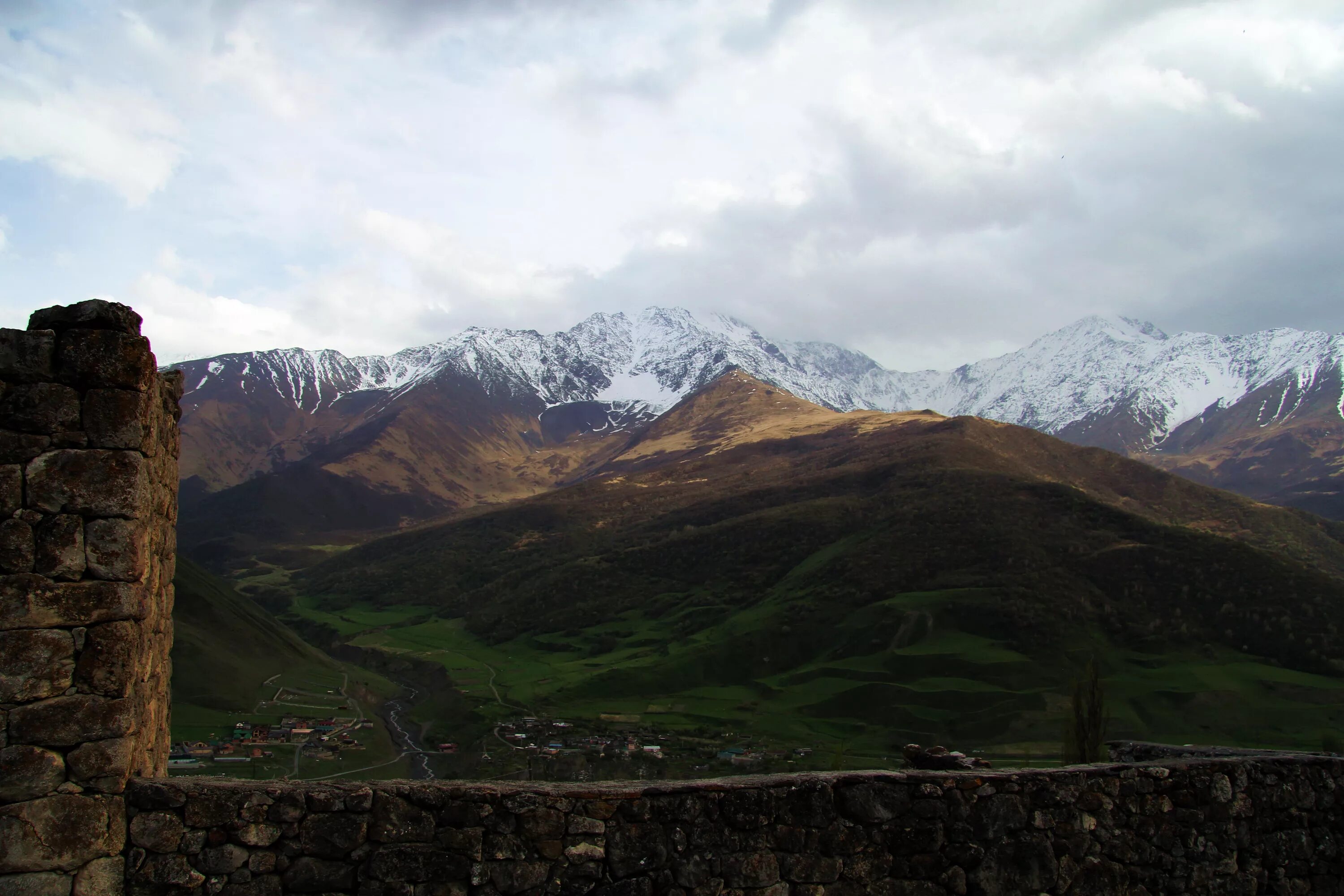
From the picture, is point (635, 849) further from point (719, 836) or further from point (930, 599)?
point (930, 599)

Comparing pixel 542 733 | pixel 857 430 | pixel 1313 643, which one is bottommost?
pixel 542 733

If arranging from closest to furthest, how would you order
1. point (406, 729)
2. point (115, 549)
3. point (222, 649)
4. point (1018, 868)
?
1. point (115, 549)
2. point (1018, 868)
3. point (222, 649)
4. point (406, 729)

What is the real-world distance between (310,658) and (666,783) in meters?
81.5

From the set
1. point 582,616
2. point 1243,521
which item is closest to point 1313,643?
point 1243,521

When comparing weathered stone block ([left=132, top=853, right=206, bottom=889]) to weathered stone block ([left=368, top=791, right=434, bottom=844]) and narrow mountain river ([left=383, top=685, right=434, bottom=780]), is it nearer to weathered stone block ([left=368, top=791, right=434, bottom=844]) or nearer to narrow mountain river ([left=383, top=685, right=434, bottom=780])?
weathered stone block ([left=368, top=791, right=434, bottom=844])

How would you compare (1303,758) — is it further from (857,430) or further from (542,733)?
(857,430)

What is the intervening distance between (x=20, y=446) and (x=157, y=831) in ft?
9.27

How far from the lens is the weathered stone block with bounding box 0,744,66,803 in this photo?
604cm

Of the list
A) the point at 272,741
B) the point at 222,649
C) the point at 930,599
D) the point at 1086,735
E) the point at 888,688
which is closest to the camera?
the point at 1086,735

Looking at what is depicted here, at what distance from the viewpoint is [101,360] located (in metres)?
6.56

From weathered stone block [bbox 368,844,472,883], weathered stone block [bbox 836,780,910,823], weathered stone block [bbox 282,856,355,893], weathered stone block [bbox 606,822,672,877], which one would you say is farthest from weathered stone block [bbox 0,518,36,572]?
weathered stone block [bbox 836,780,910,823]

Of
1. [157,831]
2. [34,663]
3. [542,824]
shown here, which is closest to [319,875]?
[157,831]

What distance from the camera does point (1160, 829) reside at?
7.74m

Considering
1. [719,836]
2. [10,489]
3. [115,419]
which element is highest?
[115,419]
